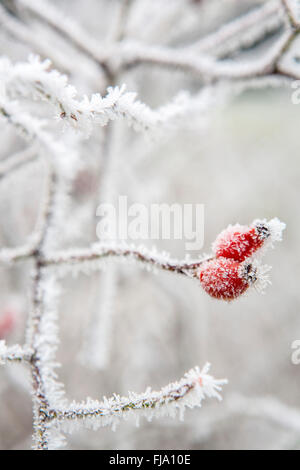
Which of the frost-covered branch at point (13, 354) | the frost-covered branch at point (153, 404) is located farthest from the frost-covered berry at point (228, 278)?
the frost-covered branch at point (13, 354)

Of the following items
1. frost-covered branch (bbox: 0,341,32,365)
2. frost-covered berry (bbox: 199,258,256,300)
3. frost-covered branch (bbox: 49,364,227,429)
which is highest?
frost-covered berry (bbox: 199,258,256,300)

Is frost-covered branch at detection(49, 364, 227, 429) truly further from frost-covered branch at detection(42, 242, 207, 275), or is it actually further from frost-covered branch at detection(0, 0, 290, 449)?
frost-covered branch at detection(42, 242, 207, 275)

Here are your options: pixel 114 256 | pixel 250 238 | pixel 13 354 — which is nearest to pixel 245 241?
pixel 250 238

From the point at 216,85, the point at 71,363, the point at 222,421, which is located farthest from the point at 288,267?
the point at 216,85

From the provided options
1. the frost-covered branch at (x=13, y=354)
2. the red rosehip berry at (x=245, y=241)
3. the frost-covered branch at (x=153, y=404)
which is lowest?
the frost-covered branch at (x=153, y=404)

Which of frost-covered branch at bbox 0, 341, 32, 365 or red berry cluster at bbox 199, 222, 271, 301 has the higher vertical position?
red berry cluster at bbox 199, 222, 271, 301

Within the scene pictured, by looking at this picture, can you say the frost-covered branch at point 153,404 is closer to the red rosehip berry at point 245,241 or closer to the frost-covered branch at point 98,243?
the frost-covered branch at point 98,243

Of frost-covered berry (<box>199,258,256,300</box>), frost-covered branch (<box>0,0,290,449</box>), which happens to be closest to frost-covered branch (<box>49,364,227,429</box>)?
frost-covered branch (<box>0,0,290,449</box>)

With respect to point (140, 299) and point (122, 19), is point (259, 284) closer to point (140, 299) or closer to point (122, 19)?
point (122, 19)
